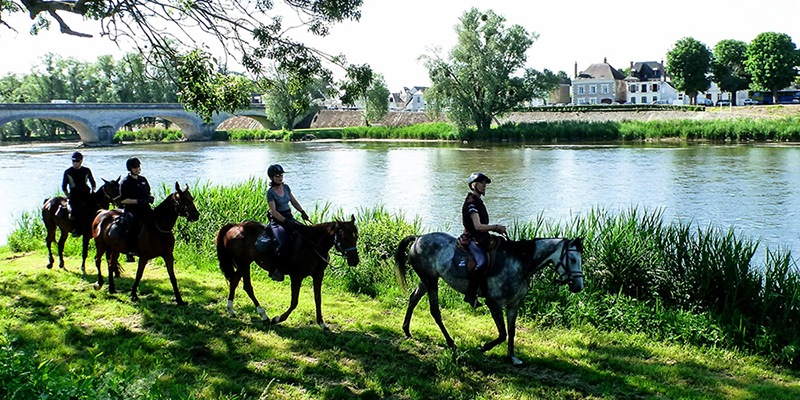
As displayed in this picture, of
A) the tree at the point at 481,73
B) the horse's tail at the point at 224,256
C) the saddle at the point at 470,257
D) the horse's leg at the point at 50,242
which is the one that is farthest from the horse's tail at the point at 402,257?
the tree at the point at 481,73

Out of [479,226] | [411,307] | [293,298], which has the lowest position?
[411,307]

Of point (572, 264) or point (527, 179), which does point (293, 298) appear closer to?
point (572, 264)

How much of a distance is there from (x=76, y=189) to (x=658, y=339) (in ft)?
32.0

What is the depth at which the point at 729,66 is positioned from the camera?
83.1m

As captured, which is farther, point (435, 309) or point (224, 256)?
point (224, 256)

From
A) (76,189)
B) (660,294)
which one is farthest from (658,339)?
(76,189)

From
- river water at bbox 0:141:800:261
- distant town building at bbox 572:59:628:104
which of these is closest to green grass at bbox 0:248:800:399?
river water at bbox 0:141:800:261

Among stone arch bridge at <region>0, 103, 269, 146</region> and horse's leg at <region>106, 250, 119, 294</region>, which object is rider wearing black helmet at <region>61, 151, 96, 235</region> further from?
stone arch bridge at <region>0, 103, 269, 146</region>

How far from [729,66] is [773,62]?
31.0 ft

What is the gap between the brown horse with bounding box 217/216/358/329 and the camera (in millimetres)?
7450

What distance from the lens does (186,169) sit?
37.0 m

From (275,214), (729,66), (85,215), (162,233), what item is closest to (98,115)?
(85,215)

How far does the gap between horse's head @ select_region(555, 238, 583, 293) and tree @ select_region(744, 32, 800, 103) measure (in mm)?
80919

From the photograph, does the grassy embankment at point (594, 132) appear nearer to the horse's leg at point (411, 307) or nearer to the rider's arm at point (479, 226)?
the horse's leg at point (411, 307)
